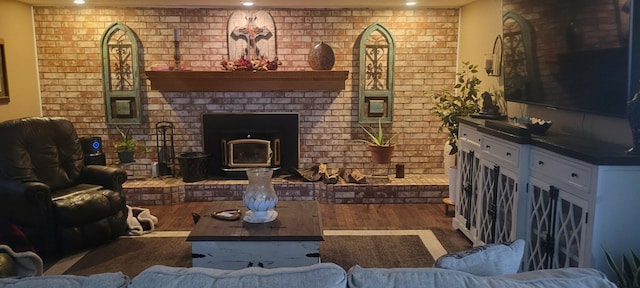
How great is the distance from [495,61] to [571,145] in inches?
78.7

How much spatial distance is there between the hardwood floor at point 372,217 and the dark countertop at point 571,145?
1.18 meters

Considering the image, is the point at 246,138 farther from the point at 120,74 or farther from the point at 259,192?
the point at 259,192

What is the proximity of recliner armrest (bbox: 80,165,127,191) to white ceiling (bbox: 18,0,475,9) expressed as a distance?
6.22 feet

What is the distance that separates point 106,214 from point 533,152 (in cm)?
325

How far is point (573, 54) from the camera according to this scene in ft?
9.04

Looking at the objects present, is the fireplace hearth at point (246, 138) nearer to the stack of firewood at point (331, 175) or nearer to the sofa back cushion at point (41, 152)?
the stack of firewood at point (331, 175)

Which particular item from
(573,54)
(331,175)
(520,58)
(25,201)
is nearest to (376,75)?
(331,175)

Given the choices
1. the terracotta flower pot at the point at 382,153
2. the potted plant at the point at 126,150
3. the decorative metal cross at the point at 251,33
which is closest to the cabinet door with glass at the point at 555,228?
Answer: the terracotta flower pot at the point at 382,153

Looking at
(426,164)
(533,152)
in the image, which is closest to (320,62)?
(426,164)

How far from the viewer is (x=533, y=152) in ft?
9.53

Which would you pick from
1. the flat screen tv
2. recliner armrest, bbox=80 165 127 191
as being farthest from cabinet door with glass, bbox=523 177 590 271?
recliner armrest, bbox=80 165 127 191

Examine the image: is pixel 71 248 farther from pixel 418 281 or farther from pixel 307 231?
pixel 418 281

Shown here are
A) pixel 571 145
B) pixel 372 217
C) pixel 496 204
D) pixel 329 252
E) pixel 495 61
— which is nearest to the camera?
pixel 571 145

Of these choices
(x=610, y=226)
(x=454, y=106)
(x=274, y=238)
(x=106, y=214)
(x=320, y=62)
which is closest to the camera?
(x=610, y=226)
